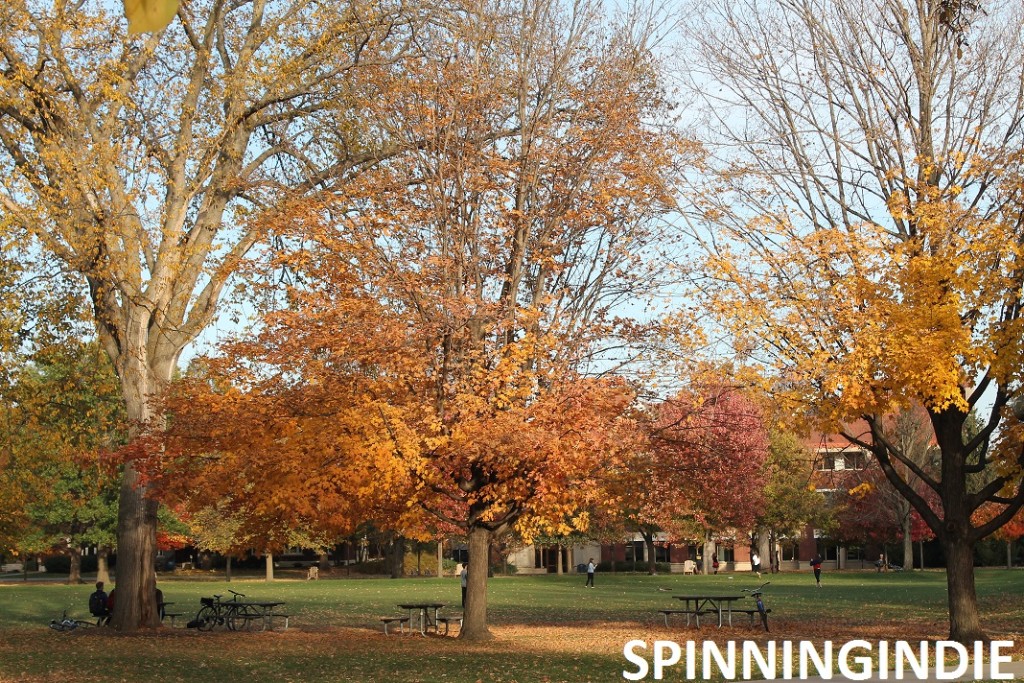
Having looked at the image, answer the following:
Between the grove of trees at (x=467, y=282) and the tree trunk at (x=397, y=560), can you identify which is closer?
the grove of trees at (x=467, y=282)

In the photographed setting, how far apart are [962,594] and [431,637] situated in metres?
10.4

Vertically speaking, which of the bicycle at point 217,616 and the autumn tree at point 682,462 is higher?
the autumn tree at point 682,462

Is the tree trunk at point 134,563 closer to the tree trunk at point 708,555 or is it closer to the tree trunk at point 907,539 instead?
the tree trunk at point 708,555

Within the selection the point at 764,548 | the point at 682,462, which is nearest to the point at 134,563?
the point at 682,462

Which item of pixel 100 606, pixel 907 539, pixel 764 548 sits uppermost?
pixel 100 606

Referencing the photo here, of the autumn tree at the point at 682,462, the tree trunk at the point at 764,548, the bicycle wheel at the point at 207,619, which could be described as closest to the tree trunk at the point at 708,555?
the tree trunk at the point at 764,548

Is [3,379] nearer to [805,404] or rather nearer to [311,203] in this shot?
[311,203]

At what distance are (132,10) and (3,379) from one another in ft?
69.9

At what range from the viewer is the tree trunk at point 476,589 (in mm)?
21719

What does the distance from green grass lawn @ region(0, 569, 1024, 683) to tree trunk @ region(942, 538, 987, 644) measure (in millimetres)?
1856

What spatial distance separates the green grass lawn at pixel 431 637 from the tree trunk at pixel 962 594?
1.86m

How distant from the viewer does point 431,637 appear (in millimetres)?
23016

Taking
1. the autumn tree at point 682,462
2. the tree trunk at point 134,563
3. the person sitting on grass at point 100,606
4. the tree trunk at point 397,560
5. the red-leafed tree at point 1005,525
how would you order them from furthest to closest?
the tree trunk at point 397,560 < the red-leafed tree at point 1005,525 < the person sitting on grass at point 100,606 < the tree trunk at point 134,563 < the autumn tree at point 682,462

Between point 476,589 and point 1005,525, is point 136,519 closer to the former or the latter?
point 476,589
